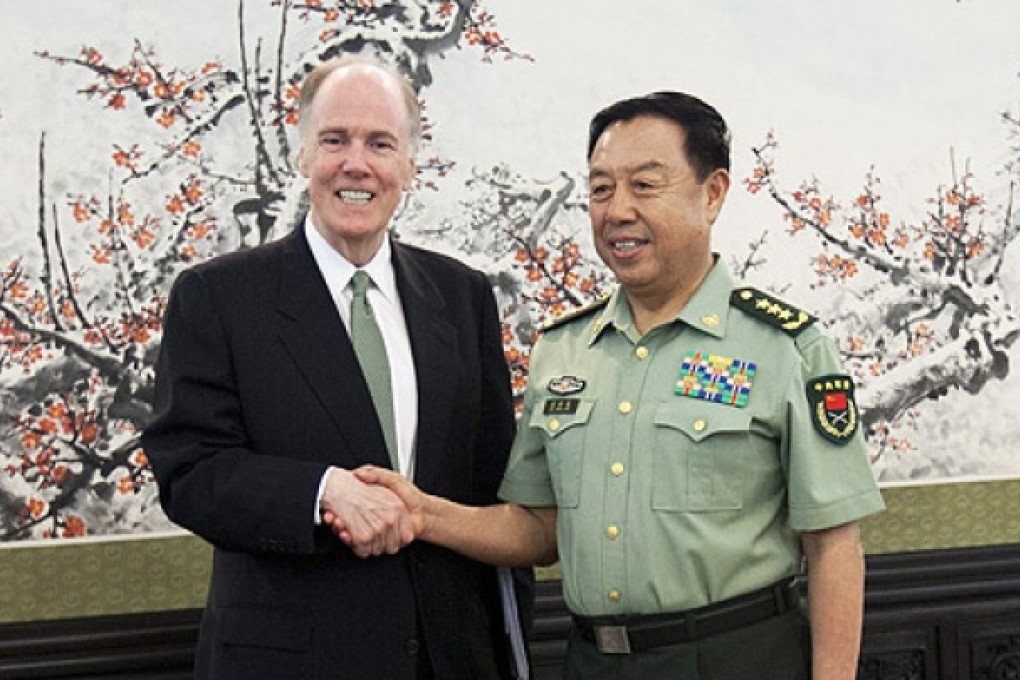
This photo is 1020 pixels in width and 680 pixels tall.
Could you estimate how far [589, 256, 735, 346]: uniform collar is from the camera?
1.99 meters

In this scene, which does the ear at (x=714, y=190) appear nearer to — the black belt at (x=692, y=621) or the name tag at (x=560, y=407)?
the name tag at (x=560, y=407)

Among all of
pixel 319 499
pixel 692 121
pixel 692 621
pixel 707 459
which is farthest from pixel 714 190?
pixel 319 499

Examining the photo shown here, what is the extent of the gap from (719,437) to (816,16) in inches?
63.0

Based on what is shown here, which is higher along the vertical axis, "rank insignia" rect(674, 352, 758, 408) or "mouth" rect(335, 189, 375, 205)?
"mouth" rect(335, 189, 375, 205)

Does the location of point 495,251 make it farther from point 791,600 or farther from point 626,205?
point 791,600

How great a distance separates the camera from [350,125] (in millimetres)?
2070

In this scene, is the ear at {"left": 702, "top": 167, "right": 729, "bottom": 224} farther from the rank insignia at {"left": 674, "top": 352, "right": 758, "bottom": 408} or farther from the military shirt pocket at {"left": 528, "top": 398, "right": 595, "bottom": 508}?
the military shirt pocket at {"left": 528, "top": 398, "right": 595, "bottom": 508}

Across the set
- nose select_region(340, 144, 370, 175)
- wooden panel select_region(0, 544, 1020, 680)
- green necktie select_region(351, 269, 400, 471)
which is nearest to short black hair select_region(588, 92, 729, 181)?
nose select_region(340, 144, 370, 175)

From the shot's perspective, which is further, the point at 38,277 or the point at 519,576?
the point at 38,277

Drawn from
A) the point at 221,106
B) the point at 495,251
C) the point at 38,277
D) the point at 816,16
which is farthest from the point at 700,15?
the point at 38,277

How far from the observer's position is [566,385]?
208 centimetres

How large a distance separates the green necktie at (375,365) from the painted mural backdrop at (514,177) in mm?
810

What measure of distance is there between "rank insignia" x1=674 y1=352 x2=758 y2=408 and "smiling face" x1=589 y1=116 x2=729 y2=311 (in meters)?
0.12

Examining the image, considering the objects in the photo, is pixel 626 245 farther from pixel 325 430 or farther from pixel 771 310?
pixel 325 430
